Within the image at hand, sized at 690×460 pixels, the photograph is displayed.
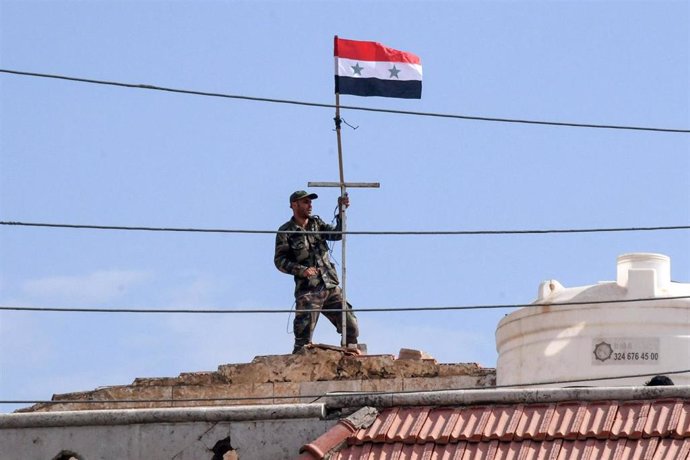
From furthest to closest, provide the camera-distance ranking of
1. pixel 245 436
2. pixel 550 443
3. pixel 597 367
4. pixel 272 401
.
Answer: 1. pixel 272 401
2. pixel 597 367
3. pixel 245 436
4. pixel 550 443

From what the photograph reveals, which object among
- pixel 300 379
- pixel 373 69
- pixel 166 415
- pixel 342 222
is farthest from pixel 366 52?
pixel 166 415

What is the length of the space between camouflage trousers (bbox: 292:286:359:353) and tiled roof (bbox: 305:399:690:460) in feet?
23.5

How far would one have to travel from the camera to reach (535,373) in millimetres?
20094

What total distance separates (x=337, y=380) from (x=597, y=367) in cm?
328

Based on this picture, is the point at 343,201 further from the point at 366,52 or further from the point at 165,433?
the point at 165,433

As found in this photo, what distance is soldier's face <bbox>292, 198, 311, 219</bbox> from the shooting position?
2200 cm

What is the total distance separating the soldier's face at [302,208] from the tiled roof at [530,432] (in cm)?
709

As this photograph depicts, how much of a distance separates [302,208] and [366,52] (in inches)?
101

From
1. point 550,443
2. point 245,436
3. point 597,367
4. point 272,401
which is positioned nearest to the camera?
point 550,443

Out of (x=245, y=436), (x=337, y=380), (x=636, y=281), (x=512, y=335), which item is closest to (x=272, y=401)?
(x=337, y=380)

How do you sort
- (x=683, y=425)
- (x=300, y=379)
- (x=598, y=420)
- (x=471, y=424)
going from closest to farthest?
(x=683, y=425)
(x=598, y=420)
(x=471, y=424)
(x=300, y=379)

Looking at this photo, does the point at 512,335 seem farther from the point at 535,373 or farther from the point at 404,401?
the point at 404,401

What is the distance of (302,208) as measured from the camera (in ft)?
72.2

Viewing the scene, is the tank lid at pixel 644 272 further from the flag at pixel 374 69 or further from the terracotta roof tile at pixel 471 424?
the terracotta roof tile at pixel 471 424
